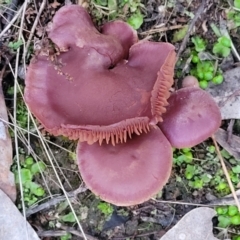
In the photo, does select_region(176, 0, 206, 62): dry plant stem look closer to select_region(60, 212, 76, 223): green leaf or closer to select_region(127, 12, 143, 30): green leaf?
select_region(127, 12, 143, 30): green leaf

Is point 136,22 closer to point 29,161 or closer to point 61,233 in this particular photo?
point 29,161

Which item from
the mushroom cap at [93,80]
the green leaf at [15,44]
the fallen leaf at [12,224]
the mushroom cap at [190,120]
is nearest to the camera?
the mushroom cap at [93,80]

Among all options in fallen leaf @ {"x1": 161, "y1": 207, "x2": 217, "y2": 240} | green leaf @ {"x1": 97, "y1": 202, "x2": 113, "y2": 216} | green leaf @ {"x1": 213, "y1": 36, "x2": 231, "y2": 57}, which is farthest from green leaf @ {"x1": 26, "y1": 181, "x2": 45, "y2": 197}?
green leaf @ {"x1": 213, "y1": 36, "x2": 231, "y2": 57}

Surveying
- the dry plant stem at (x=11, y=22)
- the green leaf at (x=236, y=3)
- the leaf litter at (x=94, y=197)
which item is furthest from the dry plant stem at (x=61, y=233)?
the green leaf at (x=236, y=3)

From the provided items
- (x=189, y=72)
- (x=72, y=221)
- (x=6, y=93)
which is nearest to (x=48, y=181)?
(x=72, y=221)

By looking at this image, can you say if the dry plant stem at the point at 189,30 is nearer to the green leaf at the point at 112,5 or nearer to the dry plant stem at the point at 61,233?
the green leaf at the point at 112,5

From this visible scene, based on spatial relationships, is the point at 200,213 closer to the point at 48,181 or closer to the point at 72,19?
the point at 48,181
